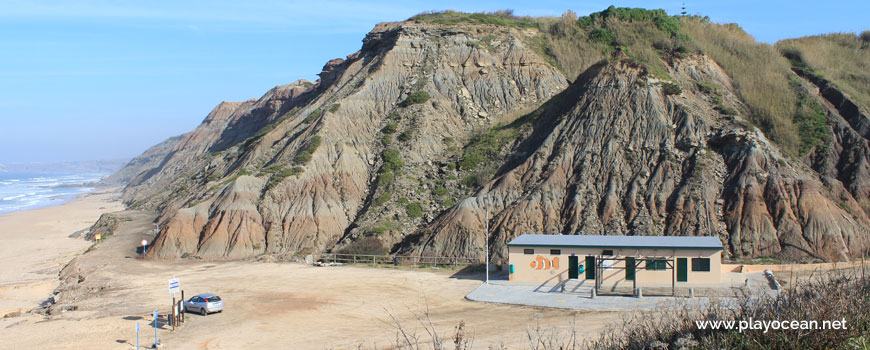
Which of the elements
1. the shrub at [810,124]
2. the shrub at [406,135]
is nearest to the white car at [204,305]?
the shrub at [406,135]

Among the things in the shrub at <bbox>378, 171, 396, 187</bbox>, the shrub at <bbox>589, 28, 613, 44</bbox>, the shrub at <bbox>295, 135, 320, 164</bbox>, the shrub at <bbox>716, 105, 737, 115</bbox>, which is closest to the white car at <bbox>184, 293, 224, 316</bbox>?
the shrub at <bbox>378, 171, 396, 187</bbox>

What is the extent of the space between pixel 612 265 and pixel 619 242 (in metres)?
1.80

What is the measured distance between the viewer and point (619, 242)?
3100 cm

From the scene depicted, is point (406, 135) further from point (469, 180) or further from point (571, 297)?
point (571, 297)

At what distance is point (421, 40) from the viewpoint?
65.2 meters

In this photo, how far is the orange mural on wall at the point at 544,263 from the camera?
30797 mm

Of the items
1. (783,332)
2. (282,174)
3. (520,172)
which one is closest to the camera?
(783,332)

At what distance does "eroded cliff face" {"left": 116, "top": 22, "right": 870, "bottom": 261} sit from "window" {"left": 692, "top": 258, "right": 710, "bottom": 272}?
23.6 feet

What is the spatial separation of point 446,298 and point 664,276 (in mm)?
9679

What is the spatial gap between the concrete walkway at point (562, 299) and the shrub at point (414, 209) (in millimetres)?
14973

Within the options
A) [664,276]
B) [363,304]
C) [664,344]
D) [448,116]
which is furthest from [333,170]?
[664,344]

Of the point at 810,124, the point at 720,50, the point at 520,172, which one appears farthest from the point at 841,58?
the point at 520,172

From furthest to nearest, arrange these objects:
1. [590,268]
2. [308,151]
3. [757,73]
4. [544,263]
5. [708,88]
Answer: [757,73]
[308,151]
[708,88]
[544,263]
[590,268]

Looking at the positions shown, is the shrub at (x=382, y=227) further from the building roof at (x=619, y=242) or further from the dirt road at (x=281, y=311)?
the building roof at (x=619, y=242)
